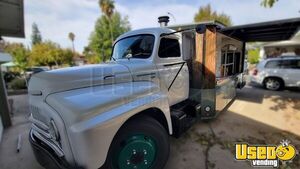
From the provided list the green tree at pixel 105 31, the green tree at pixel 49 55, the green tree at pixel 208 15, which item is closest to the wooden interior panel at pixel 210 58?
the green tree at pixel 208 15

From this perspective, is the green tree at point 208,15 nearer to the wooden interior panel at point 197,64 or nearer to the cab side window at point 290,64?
the cab side window at point 290,64

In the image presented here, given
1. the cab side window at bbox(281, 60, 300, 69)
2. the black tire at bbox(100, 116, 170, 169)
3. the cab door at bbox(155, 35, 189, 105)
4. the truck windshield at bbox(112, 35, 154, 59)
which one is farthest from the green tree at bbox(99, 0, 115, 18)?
the black tire at bbox(100, 116, 170, 169)

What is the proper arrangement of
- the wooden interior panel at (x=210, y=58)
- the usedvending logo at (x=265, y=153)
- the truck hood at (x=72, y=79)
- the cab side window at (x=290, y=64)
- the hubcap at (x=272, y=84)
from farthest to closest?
the hubcap at (x=272, y=84) < the cab side window at (x=290, y=64) < the wooden interior panel at (x=210, y=58) < the usedvending logo at (x=265, y=153) < the truck hood at (x=72, y=79)

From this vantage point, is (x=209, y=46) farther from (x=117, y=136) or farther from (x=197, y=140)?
(x=117, y=136)

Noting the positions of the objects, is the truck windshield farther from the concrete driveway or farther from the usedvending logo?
the usedvending logo

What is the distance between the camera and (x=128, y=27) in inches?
1248

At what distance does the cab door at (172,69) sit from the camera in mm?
3047

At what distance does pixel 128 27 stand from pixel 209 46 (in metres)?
30.1

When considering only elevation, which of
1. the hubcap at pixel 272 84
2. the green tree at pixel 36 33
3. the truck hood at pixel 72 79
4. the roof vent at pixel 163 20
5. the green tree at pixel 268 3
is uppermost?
the green tree at pixel 36 33

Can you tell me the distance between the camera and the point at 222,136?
149 inches

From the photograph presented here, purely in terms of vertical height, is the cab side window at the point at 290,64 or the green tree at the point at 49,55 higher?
the green tree at the point at 49,55

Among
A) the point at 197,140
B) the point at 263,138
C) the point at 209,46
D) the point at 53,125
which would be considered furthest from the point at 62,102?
the point at 263,138

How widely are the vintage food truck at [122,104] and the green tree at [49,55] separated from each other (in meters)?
28.5

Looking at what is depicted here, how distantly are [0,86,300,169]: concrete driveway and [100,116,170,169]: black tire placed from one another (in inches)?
19.9
